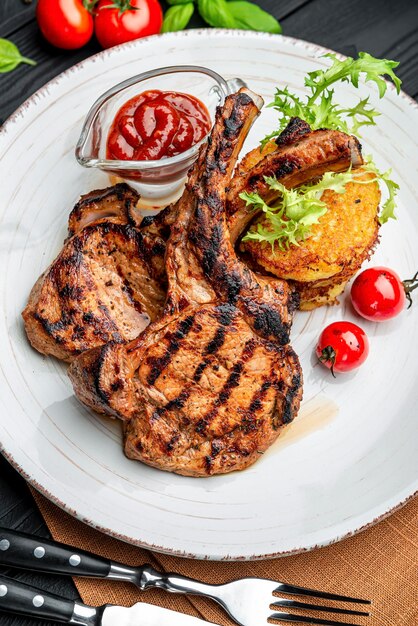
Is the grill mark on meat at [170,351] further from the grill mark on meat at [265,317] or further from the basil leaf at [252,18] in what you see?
the basil leaf at [252,18]

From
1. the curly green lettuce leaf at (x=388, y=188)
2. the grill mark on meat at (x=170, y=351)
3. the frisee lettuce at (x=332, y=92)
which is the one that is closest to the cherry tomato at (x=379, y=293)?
the curly green lettuce leaf at (x=388, y=188)

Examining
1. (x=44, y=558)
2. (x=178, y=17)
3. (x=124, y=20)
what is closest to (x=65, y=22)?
(x=124, y=20)

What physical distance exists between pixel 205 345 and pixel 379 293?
129 centimetres

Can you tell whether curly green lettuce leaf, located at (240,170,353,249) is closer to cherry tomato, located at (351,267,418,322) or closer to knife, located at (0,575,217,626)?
cherry tomato, located at (351,267,418,322)

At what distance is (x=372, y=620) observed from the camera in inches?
192

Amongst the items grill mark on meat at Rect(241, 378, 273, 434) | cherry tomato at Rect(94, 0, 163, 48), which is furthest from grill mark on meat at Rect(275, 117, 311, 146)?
cherry tomato at Rect(94, 0, 163, 48)

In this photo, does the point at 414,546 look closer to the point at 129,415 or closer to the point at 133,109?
the point at 129,415

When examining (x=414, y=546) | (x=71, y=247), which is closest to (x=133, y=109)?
(x=71, y=247)

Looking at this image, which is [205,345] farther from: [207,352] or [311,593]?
[311,593]

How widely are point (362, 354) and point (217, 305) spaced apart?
3.68 ft

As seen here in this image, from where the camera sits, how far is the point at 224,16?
603cm

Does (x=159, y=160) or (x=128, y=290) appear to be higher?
(x=159, y=160)

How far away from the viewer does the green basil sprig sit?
605 cm

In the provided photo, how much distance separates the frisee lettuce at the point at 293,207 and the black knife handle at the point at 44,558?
7.11 feet
